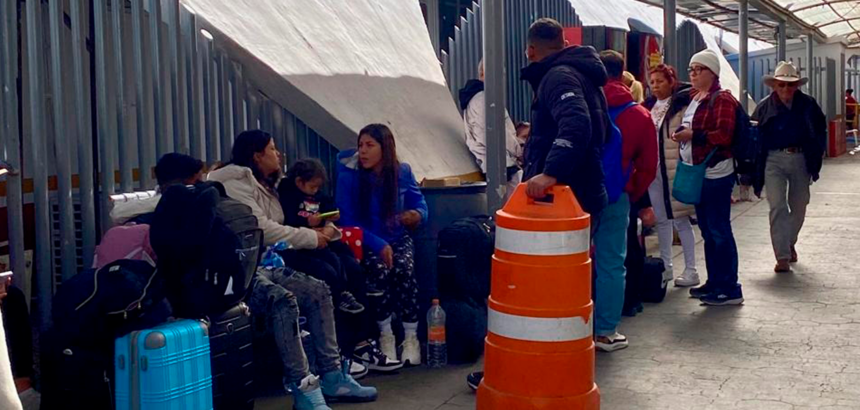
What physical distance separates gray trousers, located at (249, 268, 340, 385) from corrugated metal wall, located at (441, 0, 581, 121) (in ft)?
15.6

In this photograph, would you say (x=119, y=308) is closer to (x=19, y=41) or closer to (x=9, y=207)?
(x=9, y=207)

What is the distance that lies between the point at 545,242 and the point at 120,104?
7.91 feet

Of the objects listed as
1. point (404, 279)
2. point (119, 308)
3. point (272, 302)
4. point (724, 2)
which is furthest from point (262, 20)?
point (724, 2)

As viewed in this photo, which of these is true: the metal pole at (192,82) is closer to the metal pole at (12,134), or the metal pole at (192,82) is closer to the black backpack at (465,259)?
the metal pole at (12,134)

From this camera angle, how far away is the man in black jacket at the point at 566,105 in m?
5.27

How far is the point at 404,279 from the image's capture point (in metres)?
6.04

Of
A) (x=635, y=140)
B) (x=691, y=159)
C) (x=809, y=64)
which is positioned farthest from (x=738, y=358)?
(x=809, y=64)

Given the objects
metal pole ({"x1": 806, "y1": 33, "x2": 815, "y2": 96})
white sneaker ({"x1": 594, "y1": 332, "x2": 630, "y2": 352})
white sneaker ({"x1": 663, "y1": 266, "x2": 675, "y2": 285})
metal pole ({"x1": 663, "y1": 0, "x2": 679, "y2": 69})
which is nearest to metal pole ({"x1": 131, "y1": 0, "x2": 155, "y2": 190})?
white sneaker ({"x1": 594, "y1": 332, "x2": 630, "y2": 352})

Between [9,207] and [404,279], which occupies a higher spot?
[9,207]

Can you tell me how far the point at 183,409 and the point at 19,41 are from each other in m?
2.33

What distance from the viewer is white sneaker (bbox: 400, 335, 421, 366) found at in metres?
5.97

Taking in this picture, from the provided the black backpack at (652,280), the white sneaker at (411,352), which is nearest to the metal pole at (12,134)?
the white sneaker at (411,352)

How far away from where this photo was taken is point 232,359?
4746 millimetres

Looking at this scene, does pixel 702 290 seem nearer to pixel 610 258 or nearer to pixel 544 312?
pixel 610 258
